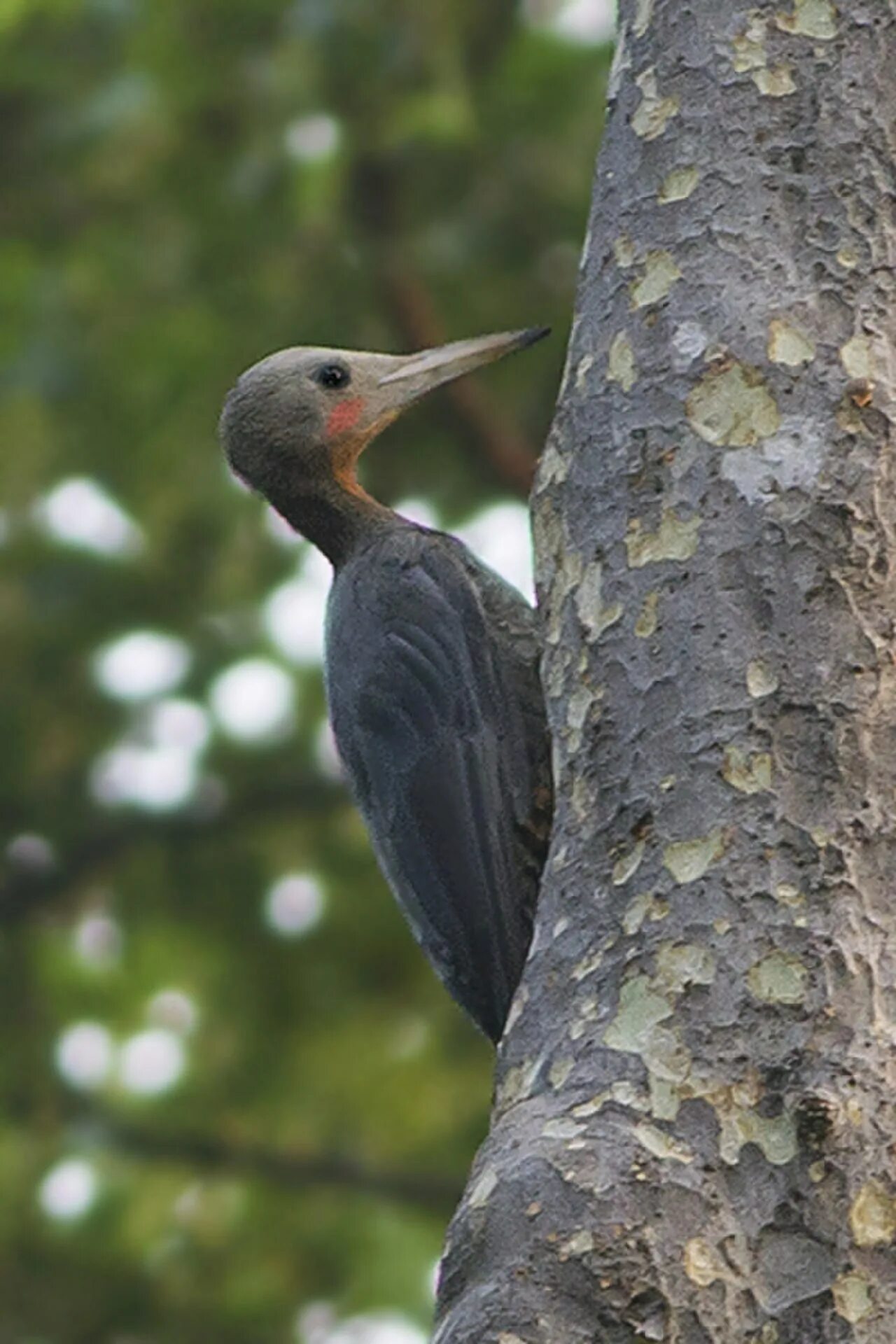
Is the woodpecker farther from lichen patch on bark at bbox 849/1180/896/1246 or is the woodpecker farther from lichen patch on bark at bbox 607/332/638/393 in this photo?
lichen patch on bark at bbox 849/1180/896/1246

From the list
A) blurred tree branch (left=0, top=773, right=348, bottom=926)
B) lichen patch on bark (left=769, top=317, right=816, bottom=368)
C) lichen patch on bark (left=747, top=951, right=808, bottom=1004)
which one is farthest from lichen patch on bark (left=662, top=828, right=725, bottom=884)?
blurred tree branch (left=0, top=773, right=348, bottom=926)

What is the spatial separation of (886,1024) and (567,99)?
185 inches

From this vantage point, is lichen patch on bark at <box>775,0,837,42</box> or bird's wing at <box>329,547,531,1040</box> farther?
bird's wing at <box>329,547,531,1040</box>

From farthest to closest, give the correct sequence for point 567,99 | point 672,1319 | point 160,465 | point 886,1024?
1. point 160,465
2. point 567,99
3. point 886,1024
4. point 672,1319

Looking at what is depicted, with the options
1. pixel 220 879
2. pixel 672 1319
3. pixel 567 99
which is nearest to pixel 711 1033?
pixel 672 1319

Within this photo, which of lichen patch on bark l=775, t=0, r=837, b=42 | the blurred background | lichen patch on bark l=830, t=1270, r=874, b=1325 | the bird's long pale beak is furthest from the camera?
the blurred background

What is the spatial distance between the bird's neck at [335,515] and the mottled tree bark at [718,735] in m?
1.36

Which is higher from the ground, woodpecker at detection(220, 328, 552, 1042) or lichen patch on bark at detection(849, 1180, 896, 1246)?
woodpecker at detection(220, 328, 552, 1042)

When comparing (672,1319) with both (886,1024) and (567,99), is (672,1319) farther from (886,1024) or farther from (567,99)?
(567,99)

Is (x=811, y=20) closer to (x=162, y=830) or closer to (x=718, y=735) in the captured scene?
(x=718, y=735)

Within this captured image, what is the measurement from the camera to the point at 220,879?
8.06 meters

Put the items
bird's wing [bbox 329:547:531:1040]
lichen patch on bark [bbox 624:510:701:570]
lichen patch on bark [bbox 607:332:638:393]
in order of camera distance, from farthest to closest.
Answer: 1. bird's wing [bbox 329:547:531:1040]
2. lichen patch on bark [bbox 607:332:638:393]
3. lichen patch on bark [bbox 624:510:701:570]

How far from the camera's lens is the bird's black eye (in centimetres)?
514

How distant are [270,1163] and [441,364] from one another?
3.59 m
